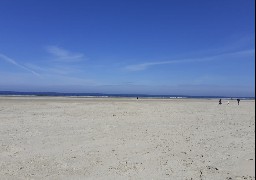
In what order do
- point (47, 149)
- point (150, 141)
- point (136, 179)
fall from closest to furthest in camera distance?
point (136, 179), point (47, 149), point (150, 141)

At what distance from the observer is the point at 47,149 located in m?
11.1

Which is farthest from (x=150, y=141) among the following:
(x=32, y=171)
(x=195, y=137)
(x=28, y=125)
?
(x=28, y=125)

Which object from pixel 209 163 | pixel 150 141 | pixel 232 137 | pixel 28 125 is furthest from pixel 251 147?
pixel 28 125

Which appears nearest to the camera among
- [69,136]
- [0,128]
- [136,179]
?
[136,179]

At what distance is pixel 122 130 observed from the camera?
1580 cm

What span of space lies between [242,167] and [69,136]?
8.05 m

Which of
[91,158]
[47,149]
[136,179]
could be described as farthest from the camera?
[47,149]

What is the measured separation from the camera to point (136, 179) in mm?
7777

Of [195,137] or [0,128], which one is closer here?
[195,137]

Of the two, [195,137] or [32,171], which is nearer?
[32,171]

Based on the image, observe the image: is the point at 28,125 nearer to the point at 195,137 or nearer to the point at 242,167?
the point at 195,137

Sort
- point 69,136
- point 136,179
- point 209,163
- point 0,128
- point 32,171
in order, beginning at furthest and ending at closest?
point 0,128
point 69,136
point 209,163
point 32,171
point 136,179

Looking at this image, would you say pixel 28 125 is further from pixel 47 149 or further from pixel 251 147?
pixel 251 147

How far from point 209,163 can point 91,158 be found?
3.90 m
